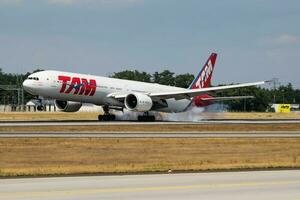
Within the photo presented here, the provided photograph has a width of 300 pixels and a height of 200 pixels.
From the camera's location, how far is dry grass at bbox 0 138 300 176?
2233 cm

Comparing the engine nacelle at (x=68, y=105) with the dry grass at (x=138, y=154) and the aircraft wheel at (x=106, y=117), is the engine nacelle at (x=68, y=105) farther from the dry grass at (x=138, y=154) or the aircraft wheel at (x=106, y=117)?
the dry grass at (x=138, y=154)

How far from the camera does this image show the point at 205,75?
7462 centimetres

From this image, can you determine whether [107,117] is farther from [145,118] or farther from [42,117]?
[42,117]

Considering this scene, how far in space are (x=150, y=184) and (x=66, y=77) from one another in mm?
43291

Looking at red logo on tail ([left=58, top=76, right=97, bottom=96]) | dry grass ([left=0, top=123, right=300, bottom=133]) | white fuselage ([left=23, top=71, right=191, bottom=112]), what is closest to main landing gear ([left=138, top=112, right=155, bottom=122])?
white fuselage ([left=23, top=71, right=191, bottom=112])

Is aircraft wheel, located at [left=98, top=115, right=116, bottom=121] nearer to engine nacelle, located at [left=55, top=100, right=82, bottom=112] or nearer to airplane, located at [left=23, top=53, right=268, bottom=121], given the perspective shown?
airplane, located at [left=23, top=53, right=268, bottom=121]

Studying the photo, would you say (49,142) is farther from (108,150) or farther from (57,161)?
(57,161)

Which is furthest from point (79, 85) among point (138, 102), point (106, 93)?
point (138, 102)

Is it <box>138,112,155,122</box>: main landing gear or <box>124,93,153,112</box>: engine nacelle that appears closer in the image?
<box>124,93,153,112</box>: engine nacelle

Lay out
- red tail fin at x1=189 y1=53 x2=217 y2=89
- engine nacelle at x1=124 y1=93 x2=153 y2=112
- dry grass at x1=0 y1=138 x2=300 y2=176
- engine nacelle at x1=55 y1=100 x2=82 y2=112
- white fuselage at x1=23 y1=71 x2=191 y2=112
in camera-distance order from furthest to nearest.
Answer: red tail fin at x1=189 y1=53 x2=217 y2=89, engine nacelle at x1=55 y1=100 x2=82 y2=112, engine nacelle at x1=124 y1=93 x2=153 y2=112, white fuselage at x1=23 y1=71 x2=191 y2=112, dry grass at x1=0 y1=138 x2=300 y2=176

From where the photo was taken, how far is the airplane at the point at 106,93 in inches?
2238

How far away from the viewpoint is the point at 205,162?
2503cm

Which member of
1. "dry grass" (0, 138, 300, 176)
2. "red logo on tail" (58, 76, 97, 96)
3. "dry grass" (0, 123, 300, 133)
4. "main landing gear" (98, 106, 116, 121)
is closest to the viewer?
"dry grass" (0, 138, 300, 176)

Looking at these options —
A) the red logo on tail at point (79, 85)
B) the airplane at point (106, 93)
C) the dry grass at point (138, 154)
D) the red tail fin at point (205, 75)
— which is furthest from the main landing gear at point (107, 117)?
the dry grass at point (138, 154)
